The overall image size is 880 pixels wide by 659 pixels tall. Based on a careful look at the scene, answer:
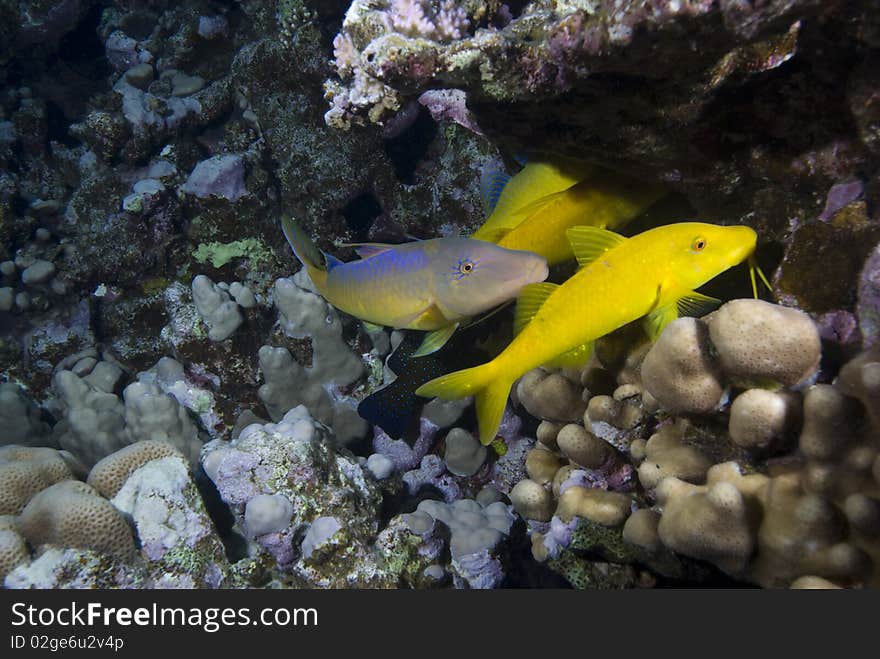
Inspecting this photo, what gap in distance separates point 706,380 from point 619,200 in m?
1.30

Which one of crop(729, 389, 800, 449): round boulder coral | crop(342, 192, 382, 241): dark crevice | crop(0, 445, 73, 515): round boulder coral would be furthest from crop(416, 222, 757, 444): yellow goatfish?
crop(342, 192, 382, 241): dark crevice

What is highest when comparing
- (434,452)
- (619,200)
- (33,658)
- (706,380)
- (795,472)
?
(619,200)

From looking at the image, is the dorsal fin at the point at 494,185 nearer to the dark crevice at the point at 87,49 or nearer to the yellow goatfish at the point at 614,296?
the yellow goatfish at the point at 614,296

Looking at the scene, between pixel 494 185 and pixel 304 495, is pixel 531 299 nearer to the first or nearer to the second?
pixel 494 185

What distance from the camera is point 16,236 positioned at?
6371 mm

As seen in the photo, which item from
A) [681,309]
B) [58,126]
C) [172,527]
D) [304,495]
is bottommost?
[304,495]

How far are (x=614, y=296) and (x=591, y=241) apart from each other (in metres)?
0.39

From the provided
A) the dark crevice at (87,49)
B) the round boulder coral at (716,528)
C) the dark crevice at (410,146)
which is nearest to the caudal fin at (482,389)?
the round boulder coral at (716,528)

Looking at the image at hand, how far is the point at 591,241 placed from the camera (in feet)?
8.52

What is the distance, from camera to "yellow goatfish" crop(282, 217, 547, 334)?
2.72 metres

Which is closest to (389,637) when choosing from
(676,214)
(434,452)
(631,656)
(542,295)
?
(631,656)

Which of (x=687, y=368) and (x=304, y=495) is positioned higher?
(x=687, y=368)

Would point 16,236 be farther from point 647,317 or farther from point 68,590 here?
point 647,317

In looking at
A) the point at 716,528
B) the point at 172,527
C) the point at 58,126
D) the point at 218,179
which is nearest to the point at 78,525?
the point at 172,527
